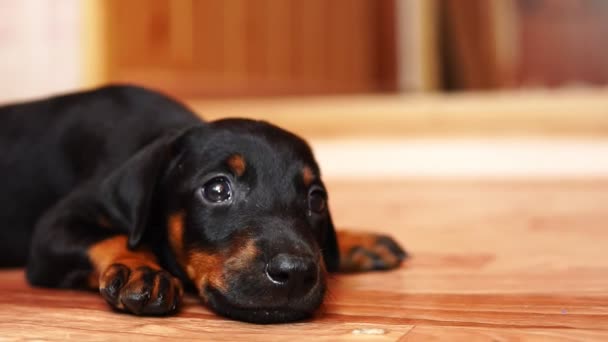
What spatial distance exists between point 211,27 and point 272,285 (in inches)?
187

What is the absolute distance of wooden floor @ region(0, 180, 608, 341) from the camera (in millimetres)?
1901

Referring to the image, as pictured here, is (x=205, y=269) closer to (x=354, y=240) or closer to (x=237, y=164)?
(x=237, y=164)

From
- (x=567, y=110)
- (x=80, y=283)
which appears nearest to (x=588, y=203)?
(x=567, y=110)

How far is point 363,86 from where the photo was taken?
31.0 feet

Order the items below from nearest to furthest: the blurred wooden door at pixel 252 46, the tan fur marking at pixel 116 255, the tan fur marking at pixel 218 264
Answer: the tan fur marking at pixel 218 264 → the tan fur marking at pixel 116 255 → the blurred wooden door at pixel 252 46

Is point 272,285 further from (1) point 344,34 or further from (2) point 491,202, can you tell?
(1) point 344,34

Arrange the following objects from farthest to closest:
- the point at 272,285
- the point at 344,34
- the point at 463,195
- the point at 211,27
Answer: the point at 344,34, the point at 211,27, the point at 463,195, the point at 272,285

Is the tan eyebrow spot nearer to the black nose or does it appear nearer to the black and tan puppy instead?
the black and tan puppy

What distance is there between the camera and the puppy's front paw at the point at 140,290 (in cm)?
205

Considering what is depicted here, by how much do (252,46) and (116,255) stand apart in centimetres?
491

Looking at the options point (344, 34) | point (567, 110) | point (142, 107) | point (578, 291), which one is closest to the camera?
point (578, 291)

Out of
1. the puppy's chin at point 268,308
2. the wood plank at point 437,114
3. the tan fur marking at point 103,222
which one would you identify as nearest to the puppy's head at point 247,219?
the puppy's chin at point 268,308

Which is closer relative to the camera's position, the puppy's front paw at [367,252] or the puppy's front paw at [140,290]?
the puppy's front paw at [140,290]

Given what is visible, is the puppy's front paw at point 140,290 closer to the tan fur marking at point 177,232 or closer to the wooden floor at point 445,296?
the wooden floor at point 445,296
